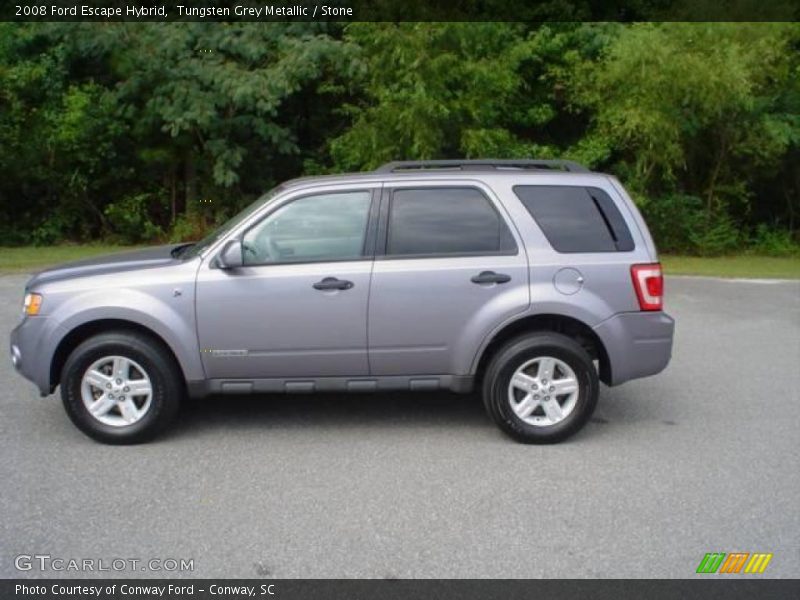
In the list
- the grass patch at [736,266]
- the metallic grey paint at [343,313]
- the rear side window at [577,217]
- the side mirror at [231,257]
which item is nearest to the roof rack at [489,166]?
the rear side window at [577,217]

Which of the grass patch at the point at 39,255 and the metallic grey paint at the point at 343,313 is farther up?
the metallic grey paint at the point at 343,313

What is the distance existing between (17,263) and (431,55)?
837 centimetres

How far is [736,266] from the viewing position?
51.1 feet

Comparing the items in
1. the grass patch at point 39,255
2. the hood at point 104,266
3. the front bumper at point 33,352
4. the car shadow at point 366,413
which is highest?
the hood at point 104,266

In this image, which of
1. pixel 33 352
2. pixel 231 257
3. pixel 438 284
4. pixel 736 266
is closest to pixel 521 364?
pixel 438 284

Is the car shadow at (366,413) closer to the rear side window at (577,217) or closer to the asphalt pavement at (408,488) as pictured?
the asphalt pavement at (408,488)

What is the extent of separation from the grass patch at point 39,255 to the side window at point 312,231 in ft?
31.3

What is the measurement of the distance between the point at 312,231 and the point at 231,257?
60 centimetres

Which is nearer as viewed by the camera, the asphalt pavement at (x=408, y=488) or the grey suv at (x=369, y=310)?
the asphalt pavement at (x=408, y=488)

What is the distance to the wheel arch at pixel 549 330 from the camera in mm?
5766

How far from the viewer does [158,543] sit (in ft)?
13.9

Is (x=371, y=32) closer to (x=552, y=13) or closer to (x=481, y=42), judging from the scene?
(x=481, y=42)

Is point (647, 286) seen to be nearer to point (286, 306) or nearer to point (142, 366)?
point (286, 306)
